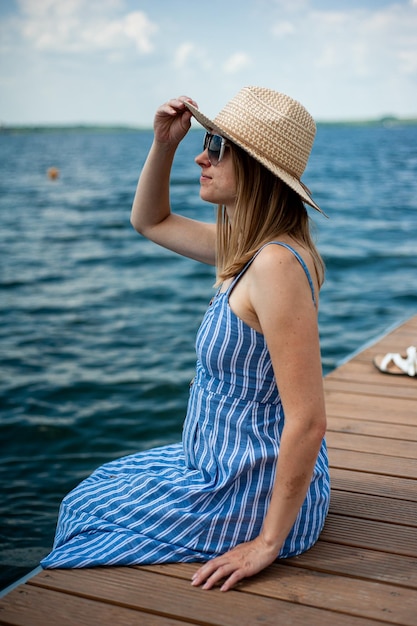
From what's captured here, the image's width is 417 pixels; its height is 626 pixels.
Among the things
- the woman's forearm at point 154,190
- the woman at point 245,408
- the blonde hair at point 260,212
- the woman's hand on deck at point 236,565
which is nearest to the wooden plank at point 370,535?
the woman at point 245,408

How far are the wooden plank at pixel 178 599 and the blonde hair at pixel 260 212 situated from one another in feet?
2.89

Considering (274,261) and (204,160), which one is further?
(204,160)

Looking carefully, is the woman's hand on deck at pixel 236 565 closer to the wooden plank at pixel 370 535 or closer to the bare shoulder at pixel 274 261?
the wooden plank at pixel 370 535

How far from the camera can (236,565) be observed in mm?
2139

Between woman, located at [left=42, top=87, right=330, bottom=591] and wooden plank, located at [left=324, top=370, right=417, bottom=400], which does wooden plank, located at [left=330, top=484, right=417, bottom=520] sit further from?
wooden plank, located at [left=324, top=370, right=417, bottom=400]

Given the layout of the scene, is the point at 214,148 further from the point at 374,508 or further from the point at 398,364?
the point at 398,364

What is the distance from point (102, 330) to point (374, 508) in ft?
20.2

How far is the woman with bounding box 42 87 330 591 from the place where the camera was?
199cm

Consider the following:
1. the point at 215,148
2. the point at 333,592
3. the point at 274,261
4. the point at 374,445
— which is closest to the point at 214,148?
the point at 215,148

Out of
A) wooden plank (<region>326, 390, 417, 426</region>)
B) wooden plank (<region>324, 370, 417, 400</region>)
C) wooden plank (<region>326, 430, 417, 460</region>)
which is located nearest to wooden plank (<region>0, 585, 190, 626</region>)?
wooden plank (<region>326, 430, 417, 460</region>)

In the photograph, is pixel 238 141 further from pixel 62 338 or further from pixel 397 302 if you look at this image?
pixel 397 302

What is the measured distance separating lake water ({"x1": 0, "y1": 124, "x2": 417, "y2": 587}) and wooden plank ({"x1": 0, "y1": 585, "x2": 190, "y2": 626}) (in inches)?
74.5

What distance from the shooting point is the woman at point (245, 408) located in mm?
1989

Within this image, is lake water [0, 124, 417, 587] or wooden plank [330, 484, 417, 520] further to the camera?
lake water [0, 124, 417, 587]
